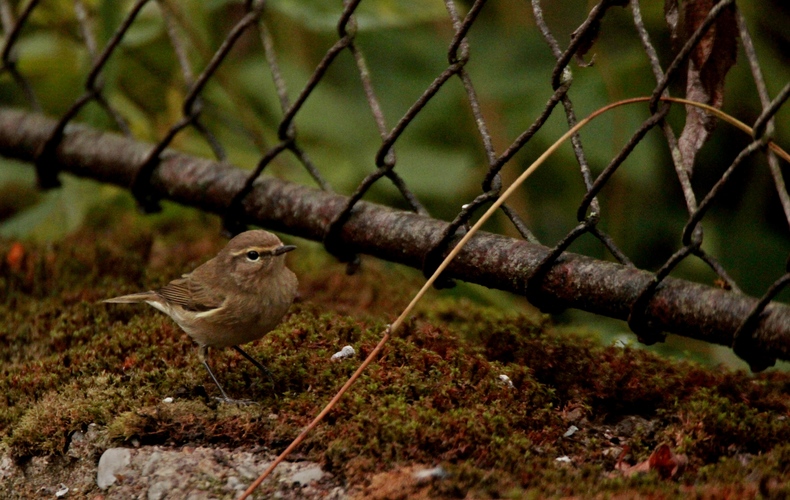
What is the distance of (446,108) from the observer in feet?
18.8

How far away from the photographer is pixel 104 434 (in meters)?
2.64

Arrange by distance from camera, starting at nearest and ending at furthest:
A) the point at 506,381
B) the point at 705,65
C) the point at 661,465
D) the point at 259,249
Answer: the point at 661,465 → the point at 705,65 → the point at 506,381 → the point at 259,249

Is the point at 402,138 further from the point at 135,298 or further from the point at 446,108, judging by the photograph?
the point at 135,298

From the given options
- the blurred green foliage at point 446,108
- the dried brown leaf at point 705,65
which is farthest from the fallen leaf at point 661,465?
the blurred green foliage at point 446,108

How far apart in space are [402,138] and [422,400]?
10.9 feet

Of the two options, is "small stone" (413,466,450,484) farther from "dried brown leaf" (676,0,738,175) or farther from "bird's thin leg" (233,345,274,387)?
"dried brown leaf" (676,0,738,175)

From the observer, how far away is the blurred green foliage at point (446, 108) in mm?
4953

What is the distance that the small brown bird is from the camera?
3082mm

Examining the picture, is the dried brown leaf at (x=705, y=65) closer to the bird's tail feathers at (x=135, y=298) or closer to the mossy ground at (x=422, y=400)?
the mossy ground at (x=422, y=400)

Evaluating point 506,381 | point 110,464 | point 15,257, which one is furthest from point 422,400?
point 15,257

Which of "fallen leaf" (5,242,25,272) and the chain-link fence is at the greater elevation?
the chain-link fence

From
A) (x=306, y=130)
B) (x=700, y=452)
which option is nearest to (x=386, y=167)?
(x=700, y=452)

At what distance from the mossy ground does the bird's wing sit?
0.39 feet

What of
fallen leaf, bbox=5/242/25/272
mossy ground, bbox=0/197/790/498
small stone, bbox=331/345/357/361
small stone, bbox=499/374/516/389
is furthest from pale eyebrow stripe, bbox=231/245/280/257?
fallen leaf, bbox=5/242/25/272
